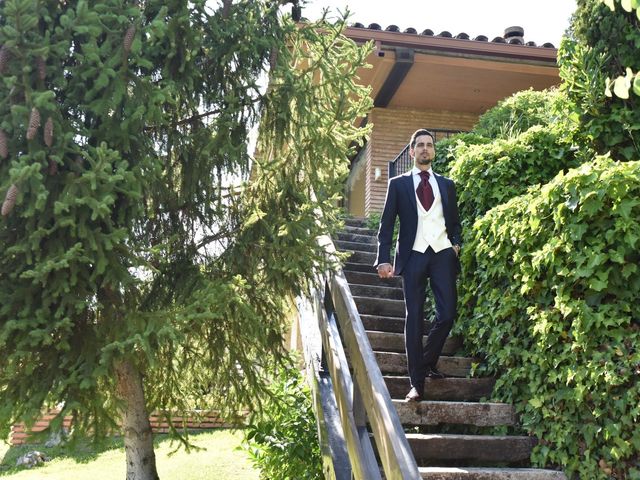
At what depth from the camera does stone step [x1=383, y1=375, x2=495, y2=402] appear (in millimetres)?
4652

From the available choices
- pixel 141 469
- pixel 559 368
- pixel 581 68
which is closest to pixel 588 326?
pixel 559 368

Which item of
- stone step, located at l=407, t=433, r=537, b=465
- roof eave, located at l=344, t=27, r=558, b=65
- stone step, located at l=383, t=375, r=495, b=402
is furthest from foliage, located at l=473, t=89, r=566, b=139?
stone step, located at l=407, t=433, r=537, b=465

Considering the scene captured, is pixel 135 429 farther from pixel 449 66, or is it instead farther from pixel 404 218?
pixel 449 66

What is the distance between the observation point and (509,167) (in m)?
5.60

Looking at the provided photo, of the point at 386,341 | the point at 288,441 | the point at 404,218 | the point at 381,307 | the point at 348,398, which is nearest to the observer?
the point at 348,398

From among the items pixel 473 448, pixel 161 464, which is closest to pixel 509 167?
pixel 473 448

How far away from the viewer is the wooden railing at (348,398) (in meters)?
3.07

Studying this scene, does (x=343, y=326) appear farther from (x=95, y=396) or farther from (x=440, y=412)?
(x=95, y=396)

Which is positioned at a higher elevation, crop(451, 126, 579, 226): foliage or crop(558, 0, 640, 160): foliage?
crop(558, 0, 640, 160): foliage

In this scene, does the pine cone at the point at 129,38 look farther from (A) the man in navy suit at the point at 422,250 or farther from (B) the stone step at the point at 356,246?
(B) the stone step at the point at 356,246

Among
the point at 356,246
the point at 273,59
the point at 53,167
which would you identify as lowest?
the point at 356,246

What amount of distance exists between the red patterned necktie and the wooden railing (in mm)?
792

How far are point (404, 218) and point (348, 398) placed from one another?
132 cm

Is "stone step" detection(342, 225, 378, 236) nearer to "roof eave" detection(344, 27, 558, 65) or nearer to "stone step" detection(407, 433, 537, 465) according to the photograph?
"roof eave" detection(344, 27, 558, 65)
